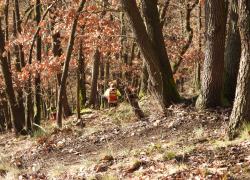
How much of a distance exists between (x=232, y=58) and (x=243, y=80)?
290 centimetres

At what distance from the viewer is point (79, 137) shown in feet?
24.3

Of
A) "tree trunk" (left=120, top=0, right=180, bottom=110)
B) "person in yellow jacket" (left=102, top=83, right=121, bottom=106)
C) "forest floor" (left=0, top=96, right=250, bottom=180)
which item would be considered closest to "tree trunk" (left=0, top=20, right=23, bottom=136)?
"forest floor" (left=0, top=96, right=250, bottom=180)

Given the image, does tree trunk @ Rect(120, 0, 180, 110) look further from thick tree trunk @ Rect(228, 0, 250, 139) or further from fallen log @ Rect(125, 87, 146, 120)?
thick tree trunk @ Rect(228, 0, 250, 139)

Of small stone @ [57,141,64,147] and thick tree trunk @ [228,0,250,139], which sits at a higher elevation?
thick tree trunk @ [228,0,250,139]

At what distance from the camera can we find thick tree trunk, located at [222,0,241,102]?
20.7 feet

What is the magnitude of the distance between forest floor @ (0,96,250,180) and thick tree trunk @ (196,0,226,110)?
1.29ft

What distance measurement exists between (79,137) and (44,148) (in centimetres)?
115

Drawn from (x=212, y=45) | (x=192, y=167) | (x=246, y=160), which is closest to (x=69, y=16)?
(x=212, y=45)

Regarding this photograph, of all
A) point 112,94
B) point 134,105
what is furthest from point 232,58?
point 112,94

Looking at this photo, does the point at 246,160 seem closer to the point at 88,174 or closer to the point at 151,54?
the point at 88,174

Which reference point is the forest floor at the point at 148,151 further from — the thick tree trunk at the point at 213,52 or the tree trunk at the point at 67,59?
the tree trunk at the point at 67,59

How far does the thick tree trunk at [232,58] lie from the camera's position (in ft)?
20.7

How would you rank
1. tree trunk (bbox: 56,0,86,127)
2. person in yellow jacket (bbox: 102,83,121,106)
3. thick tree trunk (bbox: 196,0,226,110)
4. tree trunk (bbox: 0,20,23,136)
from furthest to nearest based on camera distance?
person in yellow jacket (bbox: 102,83,121,106), tree trunk (bbox: 0,20,23,136), tree trunk (bbox: 56,0,86,127), thick tree trunk (bbox: 196,0,226,110)

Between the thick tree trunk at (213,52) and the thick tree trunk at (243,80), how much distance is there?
166 centimetres
